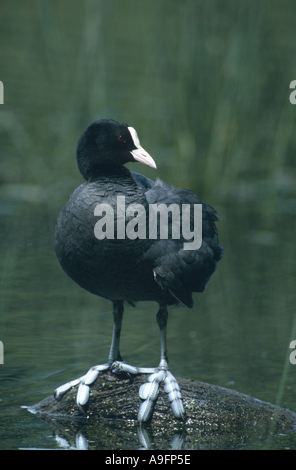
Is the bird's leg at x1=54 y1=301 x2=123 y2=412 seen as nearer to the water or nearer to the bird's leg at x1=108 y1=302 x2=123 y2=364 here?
the bird's leg at x1=108 y1=302 x2=123 y2=364

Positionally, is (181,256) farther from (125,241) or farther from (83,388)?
(83,388)

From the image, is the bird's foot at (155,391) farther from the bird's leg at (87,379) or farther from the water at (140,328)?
Result: the water at (140,328)

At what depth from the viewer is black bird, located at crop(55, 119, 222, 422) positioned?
12.1 ft

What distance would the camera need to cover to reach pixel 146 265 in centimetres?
376

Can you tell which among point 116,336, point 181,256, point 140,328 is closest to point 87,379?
point 116,336

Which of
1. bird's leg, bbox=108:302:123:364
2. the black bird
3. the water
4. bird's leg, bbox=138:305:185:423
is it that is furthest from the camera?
the water

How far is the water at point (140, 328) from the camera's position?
448 centimetres

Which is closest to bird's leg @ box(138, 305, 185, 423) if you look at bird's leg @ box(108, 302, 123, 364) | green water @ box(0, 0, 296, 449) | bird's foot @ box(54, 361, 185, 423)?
bird's foot @ box(54, 361, 185, 423)

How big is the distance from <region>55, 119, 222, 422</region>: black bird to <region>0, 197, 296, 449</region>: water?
58cm

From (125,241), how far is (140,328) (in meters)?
2.03

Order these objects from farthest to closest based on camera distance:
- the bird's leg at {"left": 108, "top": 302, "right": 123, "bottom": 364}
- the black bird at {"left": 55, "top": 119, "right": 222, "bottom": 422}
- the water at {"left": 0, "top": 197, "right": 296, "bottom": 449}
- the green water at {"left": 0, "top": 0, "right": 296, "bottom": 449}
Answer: the green water at {"left": 0, "top": 0, "right": 296, "bottom": 449} < the water at {"left": 0, "top": 197, "right": 296, "bottom": 449} < the bird's leg at {"left": 108, "top": 302, "right": 123, "bottom": 364} < the black bird at {"left": 55, "top": 119, "right": 222, "bottom": 422}

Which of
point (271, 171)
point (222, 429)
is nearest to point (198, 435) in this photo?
point (222, 429)

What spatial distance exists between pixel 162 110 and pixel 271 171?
1.53m

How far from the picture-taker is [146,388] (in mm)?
3926
